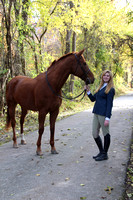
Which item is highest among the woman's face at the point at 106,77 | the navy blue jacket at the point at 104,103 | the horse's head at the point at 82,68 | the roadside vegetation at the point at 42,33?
the roadside vegetation at the point at 42,33

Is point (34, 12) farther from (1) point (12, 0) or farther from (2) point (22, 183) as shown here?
(2) point (22, 183)

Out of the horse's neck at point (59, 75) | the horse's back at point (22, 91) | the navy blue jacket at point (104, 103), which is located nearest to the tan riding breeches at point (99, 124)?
the navy blue jacket at point (104, 103)

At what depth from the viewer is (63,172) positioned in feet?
11.5

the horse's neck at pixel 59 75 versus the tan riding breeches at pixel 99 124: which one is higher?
the horse's neck at pixel 59 75

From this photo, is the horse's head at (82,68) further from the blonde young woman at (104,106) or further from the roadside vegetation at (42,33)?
the roadside vegetation at (42,33)

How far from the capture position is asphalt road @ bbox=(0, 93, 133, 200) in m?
2.76

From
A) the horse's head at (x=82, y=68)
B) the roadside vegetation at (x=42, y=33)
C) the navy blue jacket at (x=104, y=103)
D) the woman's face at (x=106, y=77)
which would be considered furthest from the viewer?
the roadside vegetation at (x=42, y=33)

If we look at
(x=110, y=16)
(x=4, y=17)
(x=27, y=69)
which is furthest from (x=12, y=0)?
(x=110, y=16)

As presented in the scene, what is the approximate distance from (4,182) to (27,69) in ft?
25.6

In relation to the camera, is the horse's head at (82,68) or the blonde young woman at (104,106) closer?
the blonde young woman at (104,106)

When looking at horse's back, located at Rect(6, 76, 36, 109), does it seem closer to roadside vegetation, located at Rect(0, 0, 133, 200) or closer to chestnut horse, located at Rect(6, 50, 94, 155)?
chestnut horse, located at Rect(6, 50, 94, 155)

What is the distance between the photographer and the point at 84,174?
339 cm

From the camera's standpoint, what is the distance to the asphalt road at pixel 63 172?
109 inches

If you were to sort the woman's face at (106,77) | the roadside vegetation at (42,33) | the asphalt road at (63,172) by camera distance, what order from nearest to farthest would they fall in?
the asphalt road at (63,172), the woman's face at (106,77), the roadside vegetation at (42,33)
